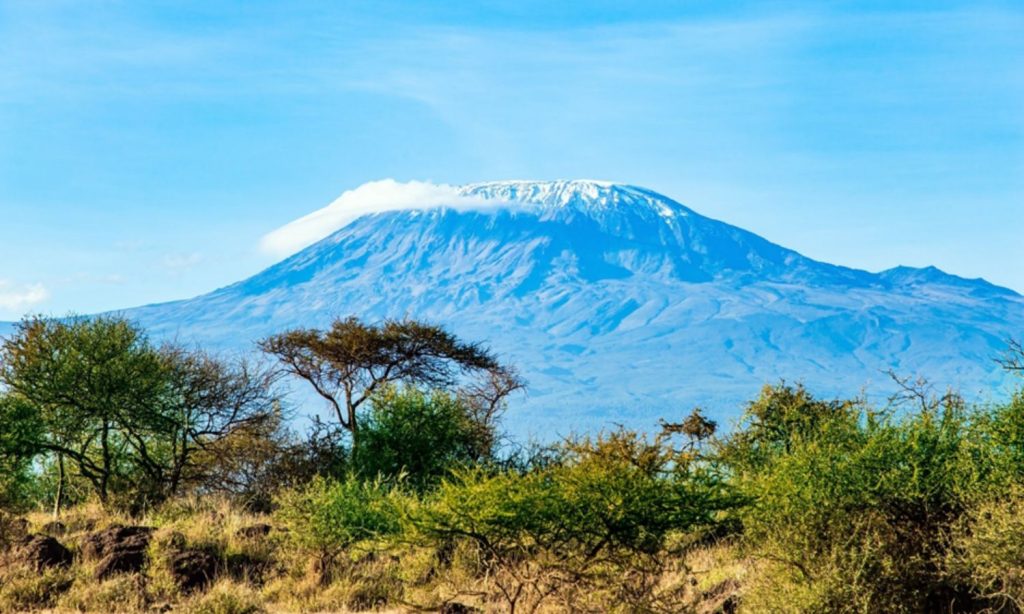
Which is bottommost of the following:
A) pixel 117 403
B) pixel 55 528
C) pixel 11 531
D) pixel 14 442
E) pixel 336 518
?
pixel 55 528

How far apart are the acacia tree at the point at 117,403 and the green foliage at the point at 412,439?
11.2 feet

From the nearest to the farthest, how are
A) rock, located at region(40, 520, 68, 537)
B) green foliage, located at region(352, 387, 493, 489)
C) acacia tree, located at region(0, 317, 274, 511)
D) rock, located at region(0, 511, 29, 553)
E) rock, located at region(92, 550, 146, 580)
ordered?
rock, located at region(92, 550, 146, 580), rock, located at region(0, 511, 29, 553), rock, located at region(40, 520, 68, 537), acacia tree, located at region(0, 317, 274, 511), green foliage, located at region(352, 387, 493, 489)

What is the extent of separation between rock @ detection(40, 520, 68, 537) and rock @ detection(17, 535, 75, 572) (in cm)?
279

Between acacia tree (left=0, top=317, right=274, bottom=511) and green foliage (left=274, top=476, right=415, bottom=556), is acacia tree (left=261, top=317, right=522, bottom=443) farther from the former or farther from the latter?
green foliage (left=274, top=476, right=415, bottom=556)

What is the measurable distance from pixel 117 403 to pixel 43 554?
7906 mm

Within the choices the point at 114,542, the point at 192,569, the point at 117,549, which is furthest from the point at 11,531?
the point at 192,569

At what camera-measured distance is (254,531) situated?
20.2 m

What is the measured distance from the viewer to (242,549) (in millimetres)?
19250

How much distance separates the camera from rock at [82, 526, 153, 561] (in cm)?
1806

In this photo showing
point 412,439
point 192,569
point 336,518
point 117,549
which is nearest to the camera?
point 192,569

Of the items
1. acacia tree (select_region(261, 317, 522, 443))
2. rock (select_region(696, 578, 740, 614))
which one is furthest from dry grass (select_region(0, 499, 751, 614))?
acacia tree (select_region(261, 317, 522, 443))

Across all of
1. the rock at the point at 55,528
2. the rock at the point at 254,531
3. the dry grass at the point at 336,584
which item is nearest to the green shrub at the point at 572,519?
the dry grass at the point at 336,584

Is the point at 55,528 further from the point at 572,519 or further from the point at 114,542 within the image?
the point at 572,519

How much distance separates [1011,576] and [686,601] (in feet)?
13.2
